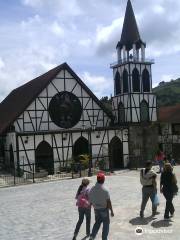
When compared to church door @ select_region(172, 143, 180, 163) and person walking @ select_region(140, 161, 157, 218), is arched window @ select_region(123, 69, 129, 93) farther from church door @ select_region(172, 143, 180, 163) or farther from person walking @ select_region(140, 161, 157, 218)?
person walking @ select_region(140, 161, 157, 218)

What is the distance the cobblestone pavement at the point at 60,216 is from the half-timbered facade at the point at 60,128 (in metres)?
8.84

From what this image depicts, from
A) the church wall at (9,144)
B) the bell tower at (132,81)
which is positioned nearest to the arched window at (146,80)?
the bell tower at (132,81)

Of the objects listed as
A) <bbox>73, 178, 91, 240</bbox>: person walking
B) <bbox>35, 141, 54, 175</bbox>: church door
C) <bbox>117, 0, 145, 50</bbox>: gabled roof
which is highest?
<bbox>117, 0, 145, 50</bbox>: gabled roof

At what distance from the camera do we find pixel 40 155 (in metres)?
30.3

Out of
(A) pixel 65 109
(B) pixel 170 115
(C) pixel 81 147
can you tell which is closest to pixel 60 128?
(A) pixel 65 109

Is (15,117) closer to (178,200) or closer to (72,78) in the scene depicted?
(72,78)

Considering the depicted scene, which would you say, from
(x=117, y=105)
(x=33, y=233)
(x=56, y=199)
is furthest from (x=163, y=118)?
(x=33, y=233)

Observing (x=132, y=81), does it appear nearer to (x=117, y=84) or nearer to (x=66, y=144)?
(x=117, y=84)

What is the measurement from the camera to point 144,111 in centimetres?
3728

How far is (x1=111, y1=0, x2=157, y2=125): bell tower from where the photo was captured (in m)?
36.7

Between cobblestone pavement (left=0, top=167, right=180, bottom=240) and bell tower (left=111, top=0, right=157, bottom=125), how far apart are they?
16.1 metres

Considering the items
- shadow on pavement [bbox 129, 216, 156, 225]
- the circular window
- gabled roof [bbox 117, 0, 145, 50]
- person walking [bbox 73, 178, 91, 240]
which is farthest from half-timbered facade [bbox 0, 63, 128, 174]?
person walking [bbox 73, 178, 91, 240]

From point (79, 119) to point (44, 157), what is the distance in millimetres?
5550

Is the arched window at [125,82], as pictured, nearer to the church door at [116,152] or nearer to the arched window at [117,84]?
the arched window at [117,84]
